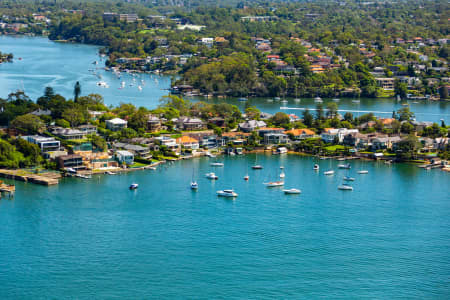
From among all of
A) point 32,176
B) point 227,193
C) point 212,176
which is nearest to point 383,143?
point 212,176

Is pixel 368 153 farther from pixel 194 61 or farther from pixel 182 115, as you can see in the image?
pixel 194 61

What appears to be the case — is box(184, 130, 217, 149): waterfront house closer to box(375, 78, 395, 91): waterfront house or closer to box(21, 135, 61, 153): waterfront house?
box(21, 135, 61, 153): waterfront house

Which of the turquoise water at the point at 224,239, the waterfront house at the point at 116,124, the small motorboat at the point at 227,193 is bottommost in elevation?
the turquoise water at the point at 224,239

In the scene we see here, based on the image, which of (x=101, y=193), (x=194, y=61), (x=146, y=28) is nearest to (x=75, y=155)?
(x=101, y=193)

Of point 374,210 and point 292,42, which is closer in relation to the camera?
point 374,210

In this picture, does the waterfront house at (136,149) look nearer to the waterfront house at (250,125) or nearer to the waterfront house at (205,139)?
the waterfront house at (205,139)

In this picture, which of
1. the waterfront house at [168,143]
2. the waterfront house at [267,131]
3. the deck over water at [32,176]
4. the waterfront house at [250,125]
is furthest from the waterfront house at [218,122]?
the deck over water at [32,176]

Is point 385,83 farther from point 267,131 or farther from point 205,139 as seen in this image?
point 205,139
